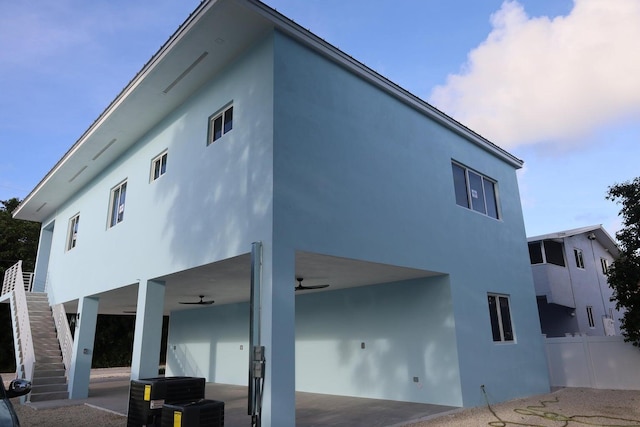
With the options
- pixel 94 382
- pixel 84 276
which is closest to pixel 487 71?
pixel 84 276

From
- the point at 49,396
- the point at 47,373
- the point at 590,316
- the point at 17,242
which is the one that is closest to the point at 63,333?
the point at 47,373

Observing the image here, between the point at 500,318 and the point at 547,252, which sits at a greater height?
the point at 547,252

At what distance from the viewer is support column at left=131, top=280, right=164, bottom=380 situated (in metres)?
8.94

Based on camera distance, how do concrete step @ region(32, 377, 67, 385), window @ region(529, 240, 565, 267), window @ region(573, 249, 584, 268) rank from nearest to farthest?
1. concrete step @ region(32, 377, 67, 385)
2. window @ region(529, 240, 565, 267)
3. window @ region(573, 249, 584, 268)

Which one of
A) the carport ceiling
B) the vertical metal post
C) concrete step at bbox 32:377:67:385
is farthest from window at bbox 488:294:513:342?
concrete step at bbox 32:377:67:385

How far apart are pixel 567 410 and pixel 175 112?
10.9 m

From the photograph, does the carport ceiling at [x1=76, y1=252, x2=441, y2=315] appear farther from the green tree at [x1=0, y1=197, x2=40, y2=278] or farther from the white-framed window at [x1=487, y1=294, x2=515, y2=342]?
the green tree at [x1=0, y1=197, x2=40, y2=278]

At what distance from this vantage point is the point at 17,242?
24.1 metres

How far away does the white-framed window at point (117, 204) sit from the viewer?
11.9 m

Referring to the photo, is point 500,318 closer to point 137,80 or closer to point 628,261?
point 628,261

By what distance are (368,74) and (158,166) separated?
5724mm

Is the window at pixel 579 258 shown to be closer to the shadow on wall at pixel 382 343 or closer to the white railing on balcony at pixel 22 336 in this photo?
the shadow on wall at pixel 382 343

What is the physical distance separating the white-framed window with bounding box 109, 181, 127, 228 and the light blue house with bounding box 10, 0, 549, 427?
0.29 ft

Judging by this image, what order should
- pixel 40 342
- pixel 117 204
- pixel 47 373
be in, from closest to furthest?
pixel 117 204 → pixel 47 373 → pixel 40 342
